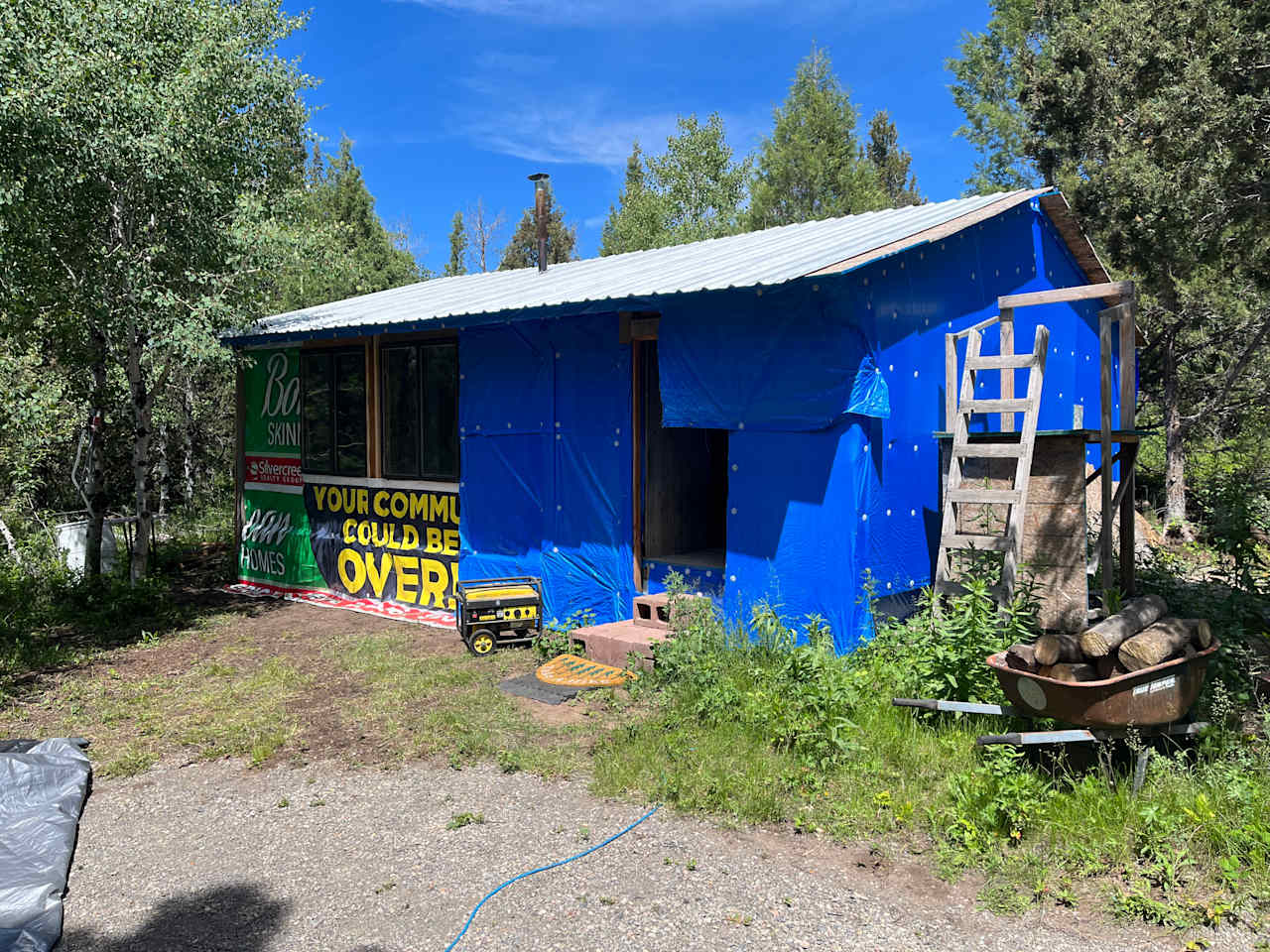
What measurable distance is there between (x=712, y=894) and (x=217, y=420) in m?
16.5

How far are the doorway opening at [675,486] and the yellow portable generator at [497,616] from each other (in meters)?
1.16

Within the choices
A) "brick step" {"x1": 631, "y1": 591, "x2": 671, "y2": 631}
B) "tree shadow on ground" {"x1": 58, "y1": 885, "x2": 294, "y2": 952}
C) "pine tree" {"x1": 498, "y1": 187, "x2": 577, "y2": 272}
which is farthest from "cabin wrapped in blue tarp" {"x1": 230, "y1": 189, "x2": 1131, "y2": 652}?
"pine tree" {"x1": 498, "y1": 187, "x2": 577, "y2": 272}

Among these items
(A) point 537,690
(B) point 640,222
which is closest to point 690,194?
A: (B) point 640,222

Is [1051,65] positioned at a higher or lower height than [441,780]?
higher

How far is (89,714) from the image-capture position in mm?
6344

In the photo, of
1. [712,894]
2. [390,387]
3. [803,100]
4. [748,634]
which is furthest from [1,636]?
[803,100]

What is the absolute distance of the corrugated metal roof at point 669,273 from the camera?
21.9ft

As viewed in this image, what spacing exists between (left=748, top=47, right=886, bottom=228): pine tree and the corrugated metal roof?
19022 millimetres

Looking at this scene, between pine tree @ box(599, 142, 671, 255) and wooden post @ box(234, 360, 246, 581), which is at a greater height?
pine tree @ box(599, 142, 671, 255)

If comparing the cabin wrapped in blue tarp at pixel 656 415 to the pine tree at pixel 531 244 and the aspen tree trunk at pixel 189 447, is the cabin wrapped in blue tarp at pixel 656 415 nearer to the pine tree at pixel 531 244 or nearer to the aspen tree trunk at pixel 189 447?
the aspen tree trunk at pixel 189 447

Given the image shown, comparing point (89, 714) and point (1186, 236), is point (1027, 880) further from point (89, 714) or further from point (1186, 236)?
point (1186, 236)

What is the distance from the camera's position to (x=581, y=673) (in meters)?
7.00

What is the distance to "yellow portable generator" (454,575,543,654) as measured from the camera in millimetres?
7859

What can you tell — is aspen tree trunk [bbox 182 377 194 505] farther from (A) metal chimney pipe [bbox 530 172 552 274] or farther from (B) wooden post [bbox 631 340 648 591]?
(B) wooden post [bbox 631 340 648 591]
